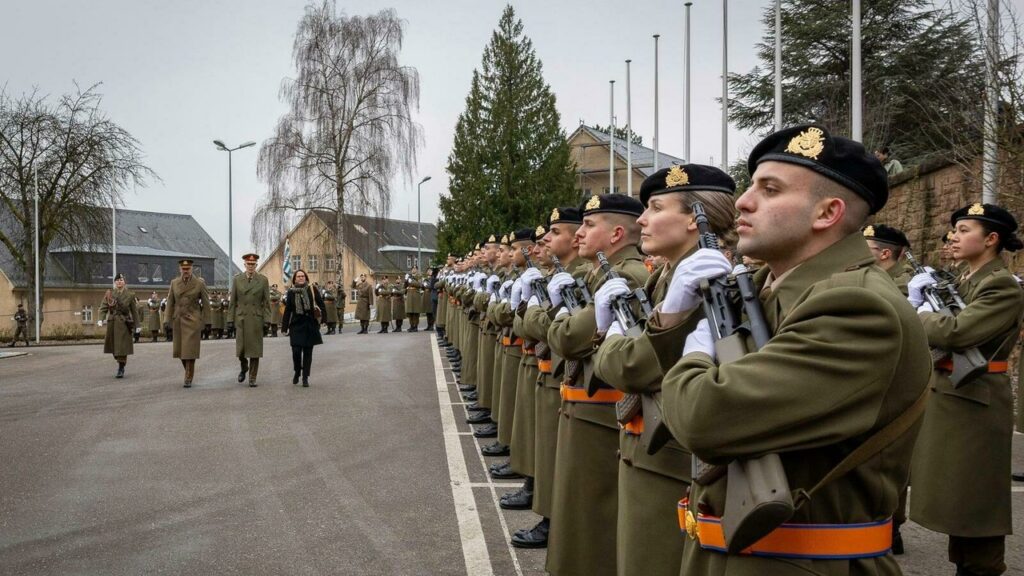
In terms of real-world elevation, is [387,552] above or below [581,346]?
below

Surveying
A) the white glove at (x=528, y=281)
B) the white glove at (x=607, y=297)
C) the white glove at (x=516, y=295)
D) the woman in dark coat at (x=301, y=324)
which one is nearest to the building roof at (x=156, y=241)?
the woman in dark coat at (x=301, y=324)

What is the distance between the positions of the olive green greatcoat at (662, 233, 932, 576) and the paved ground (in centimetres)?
319

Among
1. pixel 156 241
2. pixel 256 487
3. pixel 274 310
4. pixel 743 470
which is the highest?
pixel 156 241

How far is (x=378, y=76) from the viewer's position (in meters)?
40.2

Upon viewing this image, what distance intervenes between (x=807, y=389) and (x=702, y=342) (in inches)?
16.2

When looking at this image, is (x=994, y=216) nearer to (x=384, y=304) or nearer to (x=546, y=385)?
(x=546, y=385)

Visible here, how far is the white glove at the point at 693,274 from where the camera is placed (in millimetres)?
2553

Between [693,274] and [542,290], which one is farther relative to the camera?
[542,290]

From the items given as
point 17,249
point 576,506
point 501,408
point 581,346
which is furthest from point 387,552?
point 17,249

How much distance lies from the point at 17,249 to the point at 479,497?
43.8 m

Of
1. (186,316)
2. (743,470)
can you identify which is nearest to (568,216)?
(743,470)

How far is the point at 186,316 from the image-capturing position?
14.6 m

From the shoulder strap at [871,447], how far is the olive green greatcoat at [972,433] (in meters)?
3.35

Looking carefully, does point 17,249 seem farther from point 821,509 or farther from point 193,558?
point 821,509
